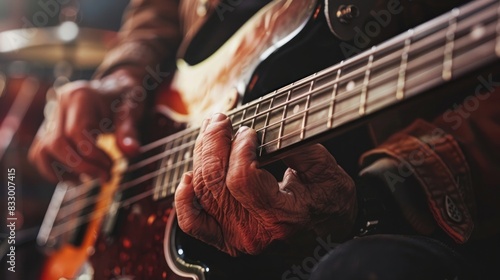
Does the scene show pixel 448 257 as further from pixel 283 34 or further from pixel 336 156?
pixel 283 34

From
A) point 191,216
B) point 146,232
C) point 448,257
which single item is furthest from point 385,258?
point 146,232

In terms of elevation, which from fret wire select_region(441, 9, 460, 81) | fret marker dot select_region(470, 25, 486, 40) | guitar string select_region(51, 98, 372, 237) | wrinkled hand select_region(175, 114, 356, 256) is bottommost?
guitar string select_region(51, 98, 372, 237)

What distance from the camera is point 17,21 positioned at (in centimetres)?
121

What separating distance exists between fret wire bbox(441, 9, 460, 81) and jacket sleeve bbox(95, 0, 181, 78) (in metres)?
0.54

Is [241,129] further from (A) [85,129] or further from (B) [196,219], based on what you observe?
(A) [85,129]

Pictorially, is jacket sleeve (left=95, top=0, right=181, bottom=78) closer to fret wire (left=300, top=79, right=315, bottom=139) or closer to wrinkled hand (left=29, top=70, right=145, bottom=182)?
wrinkled hand (left=29, top=70, right=145, bottom=182)

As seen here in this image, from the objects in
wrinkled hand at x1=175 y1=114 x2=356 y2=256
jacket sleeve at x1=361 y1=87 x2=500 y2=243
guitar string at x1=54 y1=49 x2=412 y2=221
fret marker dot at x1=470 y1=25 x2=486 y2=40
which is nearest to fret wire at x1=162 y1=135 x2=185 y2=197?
guitar string at x1=54 y1=49 x2=412 y2=221

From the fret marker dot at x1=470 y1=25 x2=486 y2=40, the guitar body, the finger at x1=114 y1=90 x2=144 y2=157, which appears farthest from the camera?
the finger at x1=114 y1=90 x2=144 y2=157

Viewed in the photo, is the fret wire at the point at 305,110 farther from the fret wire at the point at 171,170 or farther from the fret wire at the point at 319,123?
the fret wire at the point at 171,170

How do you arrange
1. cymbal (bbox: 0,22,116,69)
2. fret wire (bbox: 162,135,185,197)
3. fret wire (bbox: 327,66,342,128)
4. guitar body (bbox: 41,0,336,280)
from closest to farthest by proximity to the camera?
fret wire (bbox: 327,66,342,128) < guitar body (bbox: 41,0,336,280) < fret wire (bbox: 162,135,185,197) < cymbal (bbox: 0,22,116,69)

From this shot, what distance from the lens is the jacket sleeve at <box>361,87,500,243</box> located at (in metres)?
0.59

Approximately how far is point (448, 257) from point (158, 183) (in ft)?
1.36

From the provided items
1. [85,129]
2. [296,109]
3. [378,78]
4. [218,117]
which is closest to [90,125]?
[85,129]

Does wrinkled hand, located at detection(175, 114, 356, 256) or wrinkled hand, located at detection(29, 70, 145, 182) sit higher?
wrinkled hand, located at detection(175, 114, 356, 256)
